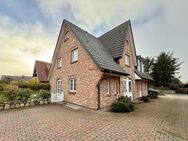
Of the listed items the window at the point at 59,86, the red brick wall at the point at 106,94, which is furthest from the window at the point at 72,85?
the red brick wall at the point at 106,94

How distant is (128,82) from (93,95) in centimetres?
580

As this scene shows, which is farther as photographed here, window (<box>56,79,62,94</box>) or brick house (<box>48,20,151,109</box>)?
window (<box>56,79,62,94</box>)

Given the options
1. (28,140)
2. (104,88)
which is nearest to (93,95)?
(104,88)

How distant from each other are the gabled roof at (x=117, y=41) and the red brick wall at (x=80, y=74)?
3483 mm

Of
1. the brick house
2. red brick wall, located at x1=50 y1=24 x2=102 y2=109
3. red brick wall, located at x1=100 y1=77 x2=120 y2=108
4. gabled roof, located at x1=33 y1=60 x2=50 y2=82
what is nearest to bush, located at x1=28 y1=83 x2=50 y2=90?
Result: gabled roof, located at x1=33 y1=60 x2=50 y2=82

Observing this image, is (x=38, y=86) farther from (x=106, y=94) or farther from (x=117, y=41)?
(x=106, y=94)

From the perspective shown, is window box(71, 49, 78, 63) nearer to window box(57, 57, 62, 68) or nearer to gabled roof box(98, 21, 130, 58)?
window box(57, 57, 62, 68)

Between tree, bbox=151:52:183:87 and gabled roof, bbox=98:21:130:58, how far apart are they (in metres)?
30.6

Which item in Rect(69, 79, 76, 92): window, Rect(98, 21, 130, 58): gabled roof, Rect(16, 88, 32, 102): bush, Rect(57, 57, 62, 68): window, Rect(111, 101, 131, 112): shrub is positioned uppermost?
Rect(98, 21, 130, 58): gabled roof

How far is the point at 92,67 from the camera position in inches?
402

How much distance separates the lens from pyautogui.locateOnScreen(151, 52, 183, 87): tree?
39.1 meters

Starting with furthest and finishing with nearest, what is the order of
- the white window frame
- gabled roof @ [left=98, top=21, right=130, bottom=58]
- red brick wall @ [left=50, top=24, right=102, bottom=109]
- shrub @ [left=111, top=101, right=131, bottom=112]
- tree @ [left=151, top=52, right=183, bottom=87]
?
tree @ [left=151, top=52, right=183, bottom=87]
the white window frame
gabled roof @ [left=98, top=21, right=130, bottom=58]
red brick wall @ [left=50, top=24, right=102, bottom=109]
shrub @ [left=111, top=101, right=131, bottom=112]

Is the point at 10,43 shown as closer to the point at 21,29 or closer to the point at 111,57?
the point at 21,29

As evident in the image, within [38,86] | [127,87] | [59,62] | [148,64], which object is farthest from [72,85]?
[148,64]
